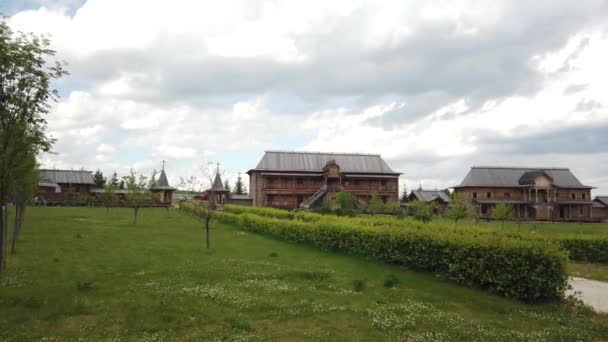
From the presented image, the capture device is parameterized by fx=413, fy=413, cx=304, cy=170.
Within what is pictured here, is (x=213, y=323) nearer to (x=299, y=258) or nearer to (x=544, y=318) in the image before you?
(x=544, y=318)

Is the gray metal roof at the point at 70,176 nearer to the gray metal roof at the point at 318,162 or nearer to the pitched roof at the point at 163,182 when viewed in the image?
the pitched roof at the point at 163,182

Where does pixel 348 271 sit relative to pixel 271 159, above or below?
below

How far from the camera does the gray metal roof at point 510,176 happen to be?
211 ft

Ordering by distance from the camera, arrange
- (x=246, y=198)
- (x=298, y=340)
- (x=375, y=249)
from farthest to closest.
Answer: (x=246, y=198) < (x=375, y=249) < (x=298, y=340)

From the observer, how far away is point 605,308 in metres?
10.5

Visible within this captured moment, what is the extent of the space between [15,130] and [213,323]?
598 centimetres

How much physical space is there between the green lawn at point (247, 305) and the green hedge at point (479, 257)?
1.50 ft

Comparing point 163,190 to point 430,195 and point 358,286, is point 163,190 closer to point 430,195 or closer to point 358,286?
point 430,195

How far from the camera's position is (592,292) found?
12.5m

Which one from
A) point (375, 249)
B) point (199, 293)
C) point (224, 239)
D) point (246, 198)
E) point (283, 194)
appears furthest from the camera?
point (246, 198)

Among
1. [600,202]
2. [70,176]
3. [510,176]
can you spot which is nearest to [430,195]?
[510,176]

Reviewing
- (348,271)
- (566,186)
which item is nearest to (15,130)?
(348,271)

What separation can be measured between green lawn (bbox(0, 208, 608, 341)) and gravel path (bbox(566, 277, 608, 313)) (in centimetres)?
106

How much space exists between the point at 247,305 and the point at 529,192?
64789 millimetres
